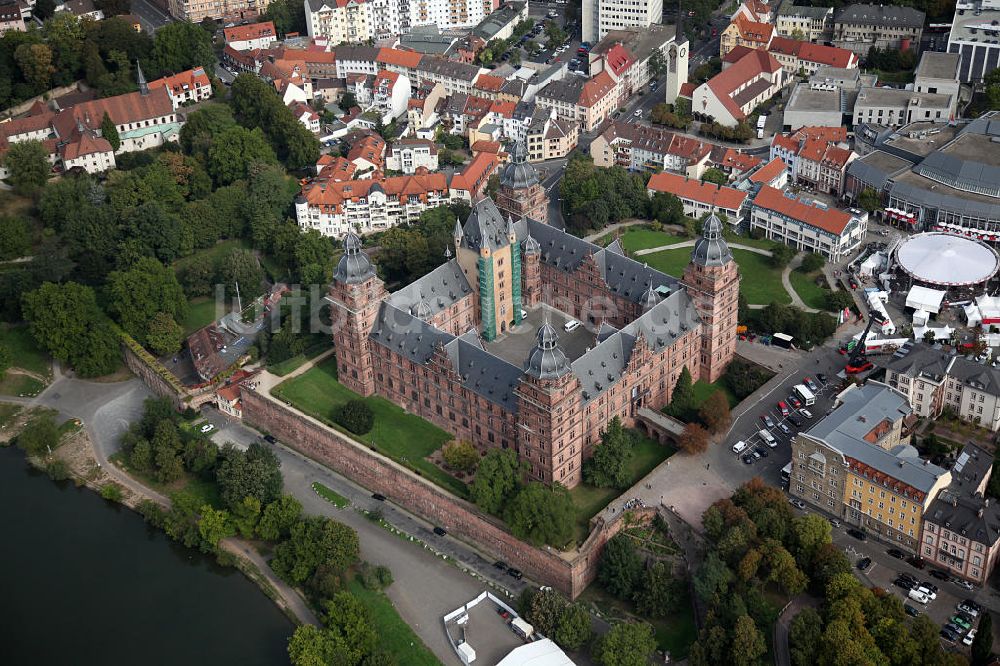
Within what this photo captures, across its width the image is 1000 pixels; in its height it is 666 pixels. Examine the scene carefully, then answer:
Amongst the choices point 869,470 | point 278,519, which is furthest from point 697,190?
point 278,519

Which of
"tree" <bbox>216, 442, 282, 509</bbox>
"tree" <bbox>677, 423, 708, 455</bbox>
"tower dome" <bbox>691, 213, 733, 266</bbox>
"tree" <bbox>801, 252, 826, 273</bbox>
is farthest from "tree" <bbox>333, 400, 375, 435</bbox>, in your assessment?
"tree" <bbox>801, 252, 826, 273</bbox>

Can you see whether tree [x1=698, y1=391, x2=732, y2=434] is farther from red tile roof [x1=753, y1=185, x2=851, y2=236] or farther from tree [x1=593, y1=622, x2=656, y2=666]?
red tile roof [x1=753, y1=185, x2=851, y2=236]

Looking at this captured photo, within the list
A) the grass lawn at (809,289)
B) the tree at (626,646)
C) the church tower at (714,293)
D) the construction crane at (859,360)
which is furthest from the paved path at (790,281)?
the tree at (626,646)

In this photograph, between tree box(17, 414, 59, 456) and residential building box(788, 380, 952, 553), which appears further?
tree box(17, 414, 59, 456)

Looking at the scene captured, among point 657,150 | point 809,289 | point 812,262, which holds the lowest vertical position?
point 809,289

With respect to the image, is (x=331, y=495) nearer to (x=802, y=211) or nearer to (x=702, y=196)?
(x=702, y=196)

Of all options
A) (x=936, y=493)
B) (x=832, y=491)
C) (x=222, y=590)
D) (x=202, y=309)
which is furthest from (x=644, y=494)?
(x=202, y=309)

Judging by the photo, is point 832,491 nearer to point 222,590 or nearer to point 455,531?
point 455,531

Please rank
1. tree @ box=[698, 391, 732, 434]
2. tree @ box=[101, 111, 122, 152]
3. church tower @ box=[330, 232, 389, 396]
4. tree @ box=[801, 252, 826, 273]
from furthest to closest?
tree @ box=[101, 111, 122, 152]
tree @ box=[801, 252, 826, 273]
church tower @ box=[330, 232, 389, 396]
tree @ box=[698, 391, 732, 434]
